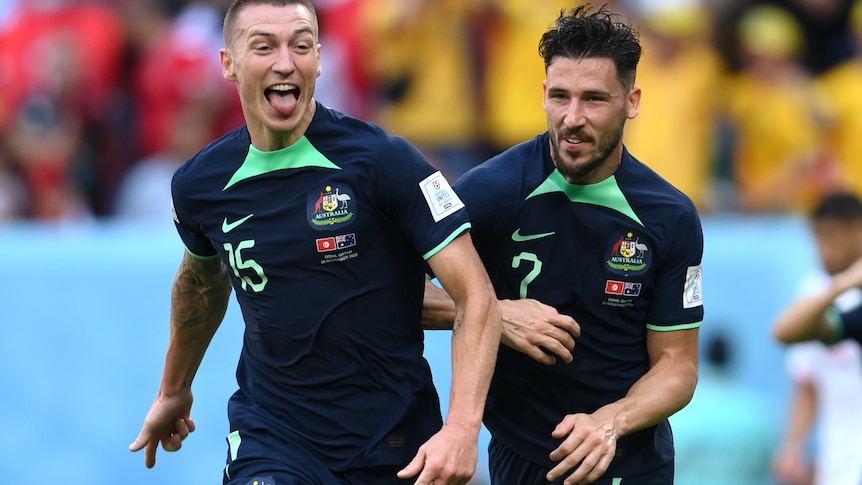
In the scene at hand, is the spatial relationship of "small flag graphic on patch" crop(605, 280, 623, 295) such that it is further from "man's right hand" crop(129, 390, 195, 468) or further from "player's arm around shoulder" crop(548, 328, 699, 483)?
"man's right hand" crop(129, 390, 195, 468)

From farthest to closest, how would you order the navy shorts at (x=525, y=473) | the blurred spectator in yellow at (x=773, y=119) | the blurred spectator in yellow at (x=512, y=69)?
1. the blurred spectator in yellow at (x=512, y=69)
2. the blurred spectator in yellow at (x=773, y=119)
3. the navy shorts at (x=525, y=473)

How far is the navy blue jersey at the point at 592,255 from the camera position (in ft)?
18.5

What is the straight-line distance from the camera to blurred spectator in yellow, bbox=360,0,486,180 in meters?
11.0

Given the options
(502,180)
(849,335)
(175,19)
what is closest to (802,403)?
(849,335)

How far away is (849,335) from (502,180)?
2.79 metres

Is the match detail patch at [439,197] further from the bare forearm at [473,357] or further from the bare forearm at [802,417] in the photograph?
the bare forearm at [802,417]

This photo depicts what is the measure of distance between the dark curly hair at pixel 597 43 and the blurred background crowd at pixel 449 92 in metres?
4.83

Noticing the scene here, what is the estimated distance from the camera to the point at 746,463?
30.5 feet

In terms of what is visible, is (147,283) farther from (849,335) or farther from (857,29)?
(857,29)

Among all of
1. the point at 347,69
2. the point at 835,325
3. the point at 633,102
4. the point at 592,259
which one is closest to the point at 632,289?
the point at 592,259

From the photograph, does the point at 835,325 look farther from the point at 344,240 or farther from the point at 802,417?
the point at 344,240

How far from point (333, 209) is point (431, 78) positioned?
5837 millimetres

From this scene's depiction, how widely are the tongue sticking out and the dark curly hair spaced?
0.99 meters

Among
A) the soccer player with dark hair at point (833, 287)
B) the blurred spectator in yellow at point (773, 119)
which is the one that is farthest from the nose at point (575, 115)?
the blurred spectator in yellow at point (773, 119)
